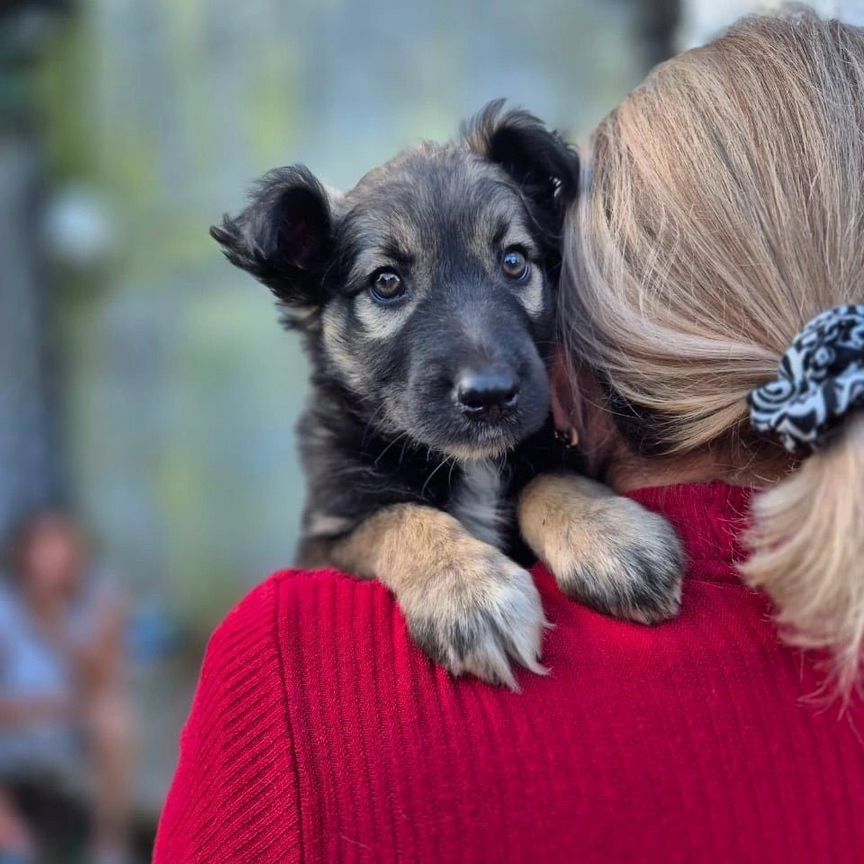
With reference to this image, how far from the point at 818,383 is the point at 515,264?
129cm

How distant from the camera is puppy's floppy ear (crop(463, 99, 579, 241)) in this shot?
2.53 m

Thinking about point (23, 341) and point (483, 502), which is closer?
point (483, 502)

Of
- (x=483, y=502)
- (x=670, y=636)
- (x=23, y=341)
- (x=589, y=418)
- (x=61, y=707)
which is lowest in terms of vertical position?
(x=61, y=707)

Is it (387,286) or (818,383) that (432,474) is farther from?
(818,383)

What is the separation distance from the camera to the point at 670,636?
5.02ft

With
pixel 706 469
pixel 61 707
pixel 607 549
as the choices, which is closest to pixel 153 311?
pixel 61 707

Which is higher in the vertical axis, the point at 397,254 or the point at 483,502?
the point at 397,254

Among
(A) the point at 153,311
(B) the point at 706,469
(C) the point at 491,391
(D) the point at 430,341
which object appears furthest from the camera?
(A) the point at 153,311

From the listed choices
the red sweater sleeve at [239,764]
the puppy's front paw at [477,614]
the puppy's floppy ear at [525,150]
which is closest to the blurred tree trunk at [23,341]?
the puppy's floppy ear at [525,150]

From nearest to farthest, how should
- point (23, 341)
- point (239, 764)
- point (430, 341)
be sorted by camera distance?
1. point (239, 764)
2. point (430, 341)
3. point (23, 341)

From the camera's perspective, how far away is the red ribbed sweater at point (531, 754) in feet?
4.39

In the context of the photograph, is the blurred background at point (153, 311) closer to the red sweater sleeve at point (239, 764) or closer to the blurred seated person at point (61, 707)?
the blurred seated person at point (61, 707)

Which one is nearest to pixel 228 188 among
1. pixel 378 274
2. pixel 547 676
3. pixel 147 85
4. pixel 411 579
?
pixel 147 85

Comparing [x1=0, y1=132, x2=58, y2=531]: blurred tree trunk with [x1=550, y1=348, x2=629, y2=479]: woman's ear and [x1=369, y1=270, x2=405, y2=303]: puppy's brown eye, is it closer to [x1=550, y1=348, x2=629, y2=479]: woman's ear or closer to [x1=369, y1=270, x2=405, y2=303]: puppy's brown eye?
[x1=369, y1=270, x2=405, y2=303]: puppy's brown eye
